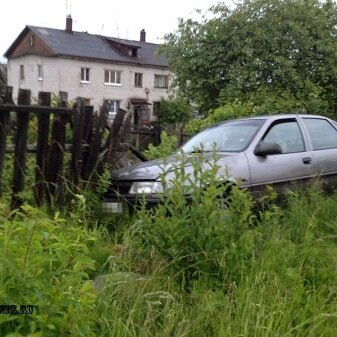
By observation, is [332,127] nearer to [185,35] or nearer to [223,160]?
[223,160]

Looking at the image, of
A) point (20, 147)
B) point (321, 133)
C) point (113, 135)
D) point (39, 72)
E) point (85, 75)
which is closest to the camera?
point (20, 147)

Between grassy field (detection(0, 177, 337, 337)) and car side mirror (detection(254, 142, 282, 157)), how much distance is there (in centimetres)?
154

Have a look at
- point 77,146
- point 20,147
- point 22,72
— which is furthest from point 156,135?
point 22,72

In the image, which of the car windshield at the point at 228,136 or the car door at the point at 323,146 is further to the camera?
the car door at the point at 323,146

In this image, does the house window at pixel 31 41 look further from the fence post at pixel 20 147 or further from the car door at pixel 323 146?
the fence post at pixel 20 147

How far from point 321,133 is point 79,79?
43709mm

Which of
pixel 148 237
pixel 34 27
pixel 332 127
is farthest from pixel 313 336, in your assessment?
pixel 34 27

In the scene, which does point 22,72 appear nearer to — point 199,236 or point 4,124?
point 4,124

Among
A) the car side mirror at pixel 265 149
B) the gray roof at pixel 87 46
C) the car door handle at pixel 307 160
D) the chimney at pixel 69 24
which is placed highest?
the chimney at pixel 69 24

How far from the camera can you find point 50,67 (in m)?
48.9

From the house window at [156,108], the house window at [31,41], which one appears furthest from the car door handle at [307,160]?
the house window at [31,41]

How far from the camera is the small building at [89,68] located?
48438 millimetres

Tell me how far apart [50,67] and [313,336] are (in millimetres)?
48673

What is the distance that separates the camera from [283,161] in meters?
6.23
